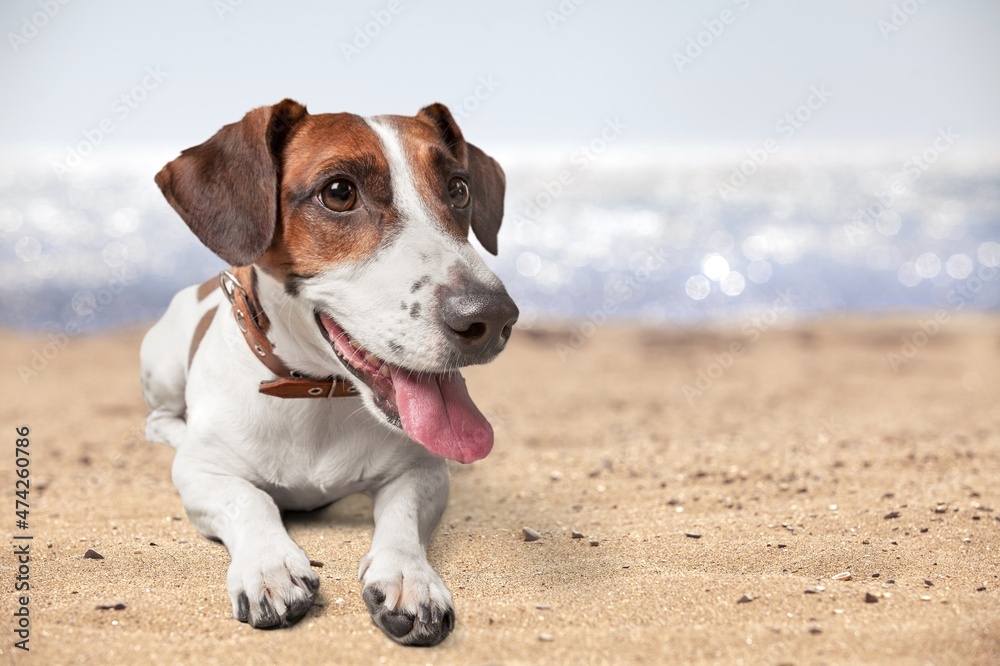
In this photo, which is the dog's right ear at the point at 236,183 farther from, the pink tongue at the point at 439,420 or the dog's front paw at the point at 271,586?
the dog's front paw at the point at 271,586

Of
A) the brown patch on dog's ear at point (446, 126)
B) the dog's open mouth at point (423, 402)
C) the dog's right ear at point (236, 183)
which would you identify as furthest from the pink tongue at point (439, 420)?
the brown patch on dog's ear at point (446, 126)

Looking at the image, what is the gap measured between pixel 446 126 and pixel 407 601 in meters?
1.92

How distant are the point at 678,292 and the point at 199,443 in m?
10.9

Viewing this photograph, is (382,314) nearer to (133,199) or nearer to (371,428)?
(371,428)

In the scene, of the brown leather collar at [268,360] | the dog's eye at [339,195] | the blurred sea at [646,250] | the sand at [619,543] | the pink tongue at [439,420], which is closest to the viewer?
the sand at [619,543]

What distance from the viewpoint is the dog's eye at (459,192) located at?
3.45 metres

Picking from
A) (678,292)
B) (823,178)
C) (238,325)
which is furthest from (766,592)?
(823,178)

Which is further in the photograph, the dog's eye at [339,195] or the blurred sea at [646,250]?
the blurred sea at [646,250]

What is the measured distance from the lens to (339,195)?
3139mm

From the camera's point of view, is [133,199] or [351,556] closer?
[351,556]

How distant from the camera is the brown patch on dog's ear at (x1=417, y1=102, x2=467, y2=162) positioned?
3756 millimetres

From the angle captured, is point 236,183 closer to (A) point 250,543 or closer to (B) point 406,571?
(A) point 250,543

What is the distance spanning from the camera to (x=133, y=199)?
1722 cm

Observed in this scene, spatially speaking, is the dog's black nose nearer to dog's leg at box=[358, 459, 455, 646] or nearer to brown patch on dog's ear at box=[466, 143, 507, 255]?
dog's leg at box=[358, 459, 455, 646]
